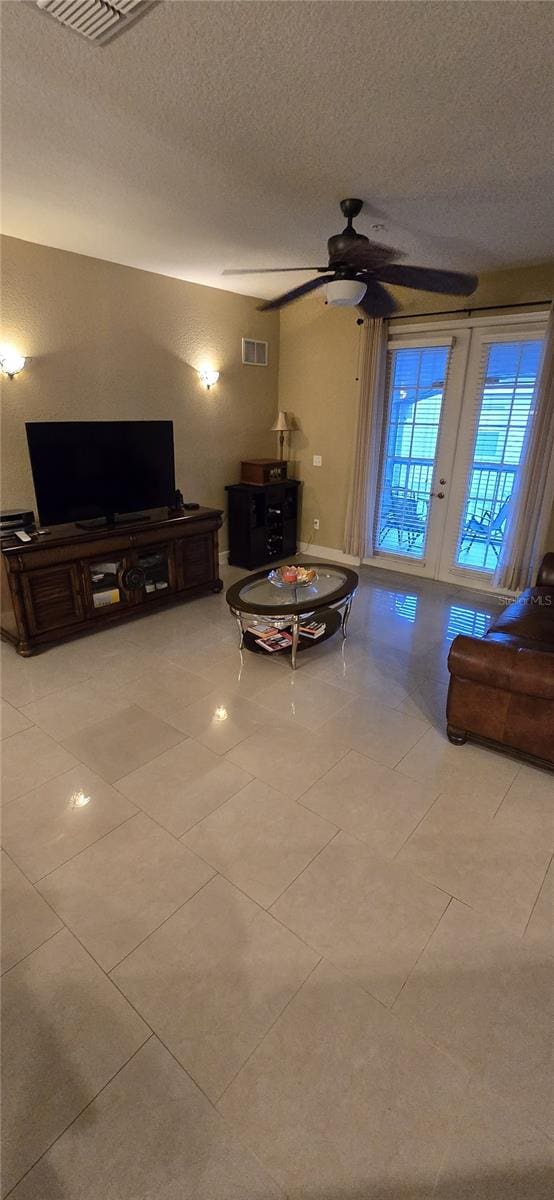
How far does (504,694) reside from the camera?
2.39 metres

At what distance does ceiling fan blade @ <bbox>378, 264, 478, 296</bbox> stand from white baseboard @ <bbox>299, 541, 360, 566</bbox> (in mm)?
3091

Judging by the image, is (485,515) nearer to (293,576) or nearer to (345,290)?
(293,576)

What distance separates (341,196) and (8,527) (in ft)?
9.35

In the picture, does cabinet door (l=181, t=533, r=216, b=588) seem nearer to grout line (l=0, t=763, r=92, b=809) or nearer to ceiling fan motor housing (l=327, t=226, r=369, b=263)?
grout line (l=0, t=763, r=92, b=809)

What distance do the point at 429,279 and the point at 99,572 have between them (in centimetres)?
284

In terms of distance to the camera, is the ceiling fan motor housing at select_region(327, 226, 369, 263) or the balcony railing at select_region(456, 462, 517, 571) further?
the balcony railing at select_region(456, 462, 517, 571)

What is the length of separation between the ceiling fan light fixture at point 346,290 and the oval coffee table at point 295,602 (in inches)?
66.6

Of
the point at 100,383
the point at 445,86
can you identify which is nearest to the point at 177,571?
the point at 100,383

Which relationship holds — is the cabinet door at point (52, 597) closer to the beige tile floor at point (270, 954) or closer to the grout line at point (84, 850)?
the beige tile floor at point (270, 954)

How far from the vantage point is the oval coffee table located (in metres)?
3.08

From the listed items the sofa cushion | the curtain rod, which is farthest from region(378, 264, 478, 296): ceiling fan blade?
the sofa cushion

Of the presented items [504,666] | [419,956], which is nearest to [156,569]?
[504,666]

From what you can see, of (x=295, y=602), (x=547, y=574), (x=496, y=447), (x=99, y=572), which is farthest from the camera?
(x=496, y=447)

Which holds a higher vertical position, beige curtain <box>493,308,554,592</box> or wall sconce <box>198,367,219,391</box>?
wall sconce <box>198,367,219,391</box>
